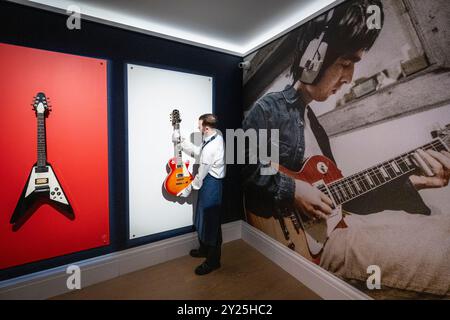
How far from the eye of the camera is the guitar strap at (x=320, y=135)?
194cm

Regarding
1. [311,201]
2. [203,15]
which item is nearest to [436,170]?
[311,201]

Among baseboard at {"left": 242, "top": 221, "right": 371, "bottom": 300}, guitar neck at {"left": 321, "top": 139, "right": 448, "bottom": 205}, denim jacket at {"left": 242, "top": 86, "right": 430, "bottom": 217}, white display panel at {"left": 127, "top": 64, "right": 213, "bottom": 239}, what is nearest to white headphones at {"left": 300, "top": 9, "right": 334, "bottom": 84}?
denim jacket at {"left": 242, "top": 86, "right": 430, "bottom": 217}

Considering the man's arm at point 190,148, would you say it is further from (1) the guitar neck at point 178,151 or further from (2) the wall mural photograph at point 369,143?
(2) the wall mural photograph at point 369,143

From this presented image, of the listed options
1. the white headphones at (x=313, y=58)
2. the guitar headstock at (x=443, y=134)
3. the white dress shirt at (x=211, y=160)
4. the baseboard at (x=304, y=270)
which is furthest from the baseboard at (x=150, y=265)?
the white headphones at (x=313, y=58)

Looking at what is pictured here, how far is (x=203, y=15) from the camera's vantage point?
2217 millimetres

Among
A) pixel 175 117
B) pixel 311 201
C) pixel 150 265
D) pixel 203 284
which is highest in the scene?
pixel 175 117

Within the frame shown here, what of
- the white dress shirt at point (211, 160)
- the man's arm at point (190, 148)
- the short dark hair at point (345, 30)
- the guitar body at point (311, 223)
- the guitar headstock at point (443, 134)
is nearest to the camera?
the guitar headstock at point (443, 134)

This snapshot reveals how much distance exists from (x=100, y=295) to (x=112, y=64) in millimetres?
2125

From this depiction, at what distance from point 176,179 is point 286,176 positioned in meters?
1.17

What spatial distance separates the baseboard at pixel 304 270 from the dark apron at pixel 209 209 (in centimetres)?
68

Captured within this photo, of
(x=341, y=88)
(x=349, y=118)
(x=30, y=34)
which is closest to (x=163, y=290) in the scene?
(x=349, y=118)

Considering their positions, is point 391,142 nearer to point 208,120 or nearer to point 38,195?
point 208,120

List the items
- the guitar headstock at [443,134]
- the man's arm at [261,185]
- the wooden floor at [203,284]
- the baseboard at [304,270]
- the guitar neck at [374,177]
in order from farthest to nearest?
the man's arm at [261,185], the wooden floor at [203,284], the baseboard at [304,270], the guitar neck at [374,177], the guitar headstock at [443,134]

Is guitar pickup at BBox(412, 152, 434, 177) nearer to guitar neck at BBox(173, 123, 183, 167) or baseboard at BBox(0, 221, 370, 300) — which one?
baseboard at BBox(0, 221, 370, 300)
